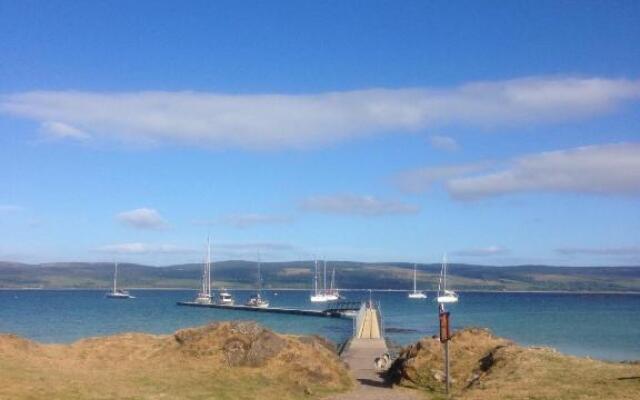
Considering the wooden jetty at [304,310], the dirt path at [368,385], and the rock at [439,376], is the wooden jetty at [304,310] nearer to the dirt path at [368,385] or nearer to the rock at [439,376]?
the dirt path at [368,385]

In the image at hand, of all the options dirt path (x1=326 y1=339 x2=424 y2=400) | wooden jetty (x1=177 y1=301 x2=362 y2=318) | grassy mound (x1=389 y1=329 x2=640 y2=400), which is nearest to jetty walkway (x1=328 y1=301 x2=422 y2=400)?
dirt path (x1=326 y1=339 x2=424 y2=400)

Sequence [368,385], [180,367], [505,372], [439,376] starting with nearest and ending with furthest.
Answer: [505,372] < [180,367] < [439,376] < [368,385]

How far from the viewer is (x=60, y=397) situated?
794 inches

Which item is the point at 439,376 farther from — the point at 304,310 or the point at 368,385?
the point at 304,310

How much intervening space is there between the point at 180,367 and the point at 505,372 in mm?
11278

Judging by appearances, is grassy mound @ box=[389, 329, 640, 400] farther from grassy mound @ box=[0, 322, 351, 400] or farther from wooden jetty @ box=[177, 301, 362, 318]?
wooden jetty @ box=[177, 301, 362, 318]

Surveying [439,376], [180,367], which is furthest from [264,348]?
[439,376]

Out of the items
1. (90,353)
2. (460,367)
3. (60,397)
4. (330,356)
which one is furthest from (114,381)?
(460,367)

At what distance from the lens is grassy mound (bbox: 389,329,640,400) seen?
73.9ft

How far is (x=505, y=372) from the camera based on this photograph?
2606 cm

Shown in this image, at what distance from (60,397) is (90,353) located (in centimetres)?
811

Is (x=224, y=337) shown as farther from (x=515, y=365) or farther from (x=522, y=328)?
(x=522, y=328)

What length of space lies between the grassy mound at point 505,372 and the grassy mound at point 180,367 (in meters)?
2.98

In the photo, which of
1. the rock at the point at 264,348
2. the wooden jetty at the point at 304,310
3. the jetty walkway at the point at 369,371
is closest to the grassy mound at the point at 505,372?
the jetty walkway at the point at 369,371
